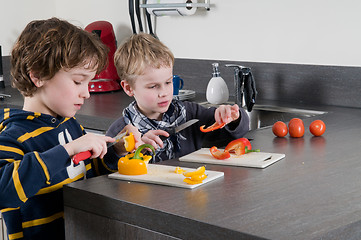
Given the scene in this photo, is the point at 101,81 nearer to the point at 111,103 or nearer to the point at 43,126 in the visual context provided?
the point at 111,103

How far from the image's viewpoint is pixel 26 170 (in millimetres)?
1212

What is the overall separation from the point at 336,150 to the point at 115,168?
0.64m

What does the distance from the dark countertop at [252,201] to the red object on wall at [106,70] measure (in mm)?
1552

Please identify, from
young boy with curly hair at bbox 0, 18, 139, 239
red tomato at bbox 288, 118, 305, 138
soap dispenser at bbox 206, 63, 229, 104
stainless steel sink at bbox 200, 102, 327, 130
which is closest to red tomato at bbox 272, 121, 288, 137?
red tomato at bbox 288, 118, 305, 138

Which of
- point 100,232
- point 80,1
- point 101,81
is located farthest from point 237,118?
point 80,1

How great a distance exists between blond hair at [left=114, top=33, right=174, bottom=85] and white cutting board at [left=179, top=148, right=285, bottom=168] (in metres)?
0.38

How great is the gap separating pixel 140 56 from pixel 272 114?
0.85 m

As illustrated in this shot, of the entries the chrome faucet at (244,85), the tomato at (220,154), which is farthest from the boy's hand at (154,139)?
the chrome faucet at (244,85)

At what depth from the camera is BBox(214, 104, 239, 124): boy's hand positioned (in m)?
1.67

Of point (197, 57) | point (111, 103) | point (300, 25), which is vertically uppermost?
point (300, 25)

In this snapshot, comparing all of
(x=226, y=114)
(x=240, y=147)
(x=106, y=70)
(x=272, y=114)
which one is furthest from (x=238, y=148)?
(x=106, y=70)

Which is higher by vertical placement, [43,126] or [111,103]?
[43,126]

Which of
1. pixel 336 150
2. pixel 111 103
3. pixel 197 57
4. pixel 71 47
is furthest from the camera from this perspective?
pixel 197 57

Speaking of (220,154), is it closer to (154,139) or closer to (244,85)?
(154,139)
